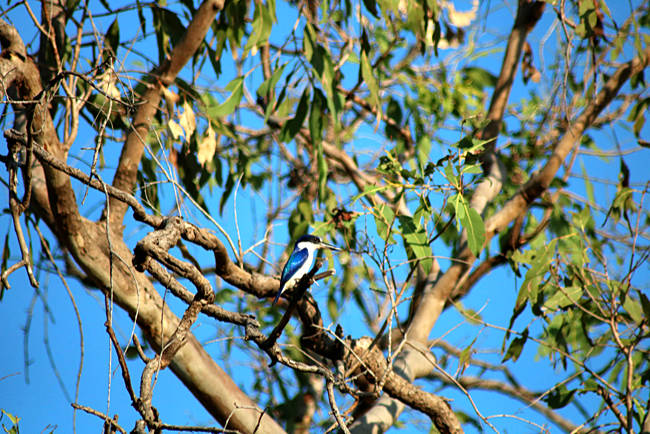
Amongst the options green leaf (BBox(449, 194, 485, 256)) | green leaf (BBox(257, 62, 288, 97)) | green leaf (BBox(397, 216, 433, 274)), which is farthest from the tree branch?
green leaf (BBox(449, 194, 485, 256))

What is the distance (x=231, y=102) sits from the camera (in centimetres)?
294

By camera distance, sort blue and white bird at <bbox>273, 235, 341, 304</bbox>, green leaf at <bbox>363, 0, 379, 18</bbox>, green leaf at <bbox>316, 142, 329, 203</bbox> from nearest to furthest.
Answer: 1. blue and white bird at <bbox>273, 235, 341, 304</bbox>
2. green leaf at <bbox>363, 0, 379, 18</bbox>
3. green leaf at <bbox>316, 142, 329, 203</bbox>

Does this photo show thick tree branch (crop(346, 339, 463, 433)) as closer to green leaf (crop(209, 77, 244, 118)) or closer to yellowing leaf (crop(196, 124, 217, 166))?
yellowing leaf (crop(196, 124, 217, 166))

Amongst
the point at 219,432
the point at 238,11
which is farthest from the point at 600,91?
the point at 219,432

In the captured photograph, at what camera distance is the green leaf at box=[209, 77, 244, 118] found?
2.88 m

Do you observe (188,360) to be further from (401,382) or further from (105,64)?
(105,64)

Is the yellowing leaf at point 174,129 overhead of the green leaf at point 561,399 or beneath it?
overhead

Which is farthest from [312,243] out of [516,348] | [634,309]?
[634,309]

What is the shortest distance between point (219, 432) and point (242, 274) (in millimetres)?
926

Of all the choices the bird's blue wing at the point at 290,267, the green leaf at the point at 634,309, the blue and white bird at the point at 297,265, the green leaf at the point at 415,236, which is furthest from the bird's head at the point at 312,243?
the green leaf at the point at 634,309

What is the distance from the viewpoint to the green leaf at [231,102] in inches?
113

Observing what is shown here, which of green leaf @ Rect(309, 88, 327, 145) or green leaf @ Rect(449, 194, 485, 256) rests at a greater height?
green leaf @ Rect(309, 88, 327, 145)

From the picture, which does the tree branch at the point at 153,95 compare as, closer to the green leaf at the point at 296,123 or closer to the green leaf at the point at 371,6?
the green leaf at the point at 296,123

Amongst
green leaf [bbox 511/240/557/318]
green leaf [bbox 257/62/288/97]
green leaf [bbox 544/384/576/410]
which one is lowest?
green leaf [bbox 544/384/576/410]
